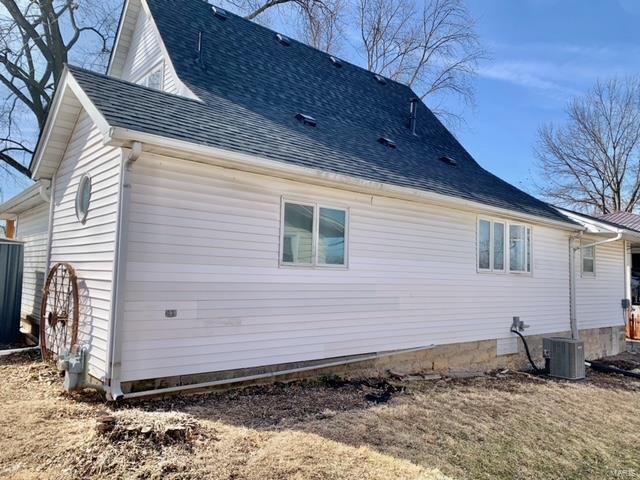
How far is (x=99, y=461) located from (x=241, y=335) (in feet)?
8.25

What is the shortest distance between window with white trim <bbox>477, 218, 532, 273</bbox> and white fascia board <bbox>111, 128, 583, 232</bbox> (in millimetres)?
590

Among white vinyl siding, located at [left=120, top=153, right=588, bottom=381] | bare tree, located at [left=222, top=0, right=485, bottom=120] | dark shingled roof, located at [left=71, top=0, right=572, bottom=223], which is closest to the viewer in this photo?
white vinyl siding, located at [left=120, top=153, right=588, bottom=381]

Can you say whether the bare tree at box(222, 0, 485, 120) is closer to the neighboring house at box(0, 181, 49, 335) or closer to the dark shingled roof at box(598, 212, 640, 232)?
the dark shingled roof at box(598, 212, 640, 232)

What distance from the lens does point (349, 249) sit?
6.90 metres

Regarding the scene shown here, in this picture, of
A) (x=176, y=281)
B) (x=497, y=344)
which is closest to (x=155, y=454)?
(x=176, y=281)

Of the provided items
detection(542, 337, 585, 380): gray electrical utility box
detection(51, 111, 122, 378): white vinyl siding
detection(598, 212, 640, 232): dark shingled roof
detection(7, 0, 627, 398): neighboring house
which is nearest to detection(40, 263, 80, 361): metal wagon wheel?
detection(51, 111, 122, 378): white vinyl siding

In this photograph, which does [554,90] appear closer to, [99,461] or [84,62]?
[84,62]

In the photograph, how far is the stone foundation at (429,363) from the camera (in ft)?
17.6

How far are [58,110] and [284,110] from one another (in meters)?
3.60

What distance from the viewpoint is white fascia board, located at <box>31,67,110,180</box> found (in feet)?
15.8

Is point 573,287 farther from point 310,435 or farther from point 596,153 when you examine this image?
point 596,153

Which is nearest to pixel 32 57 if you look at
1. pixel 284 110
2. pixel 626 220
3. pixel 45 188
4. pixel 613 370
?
pixel 45 188

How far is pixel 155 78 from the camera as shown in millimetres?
8719

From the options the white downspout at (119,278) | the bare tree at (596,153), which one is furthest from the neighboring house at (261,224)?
the bare tree at (596,153)
